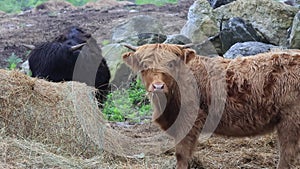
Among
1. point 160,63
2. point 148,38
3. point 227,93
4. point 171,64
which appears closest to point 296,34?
point 148,38

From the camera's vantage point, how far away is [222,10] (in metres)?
9.63

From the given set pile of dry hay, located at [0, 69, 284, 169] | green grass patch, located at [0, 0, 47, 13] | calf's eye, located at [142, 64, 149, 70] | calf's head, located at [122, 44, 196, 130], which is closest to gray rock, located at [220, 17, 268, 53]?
pile of dry hay, located at [0, 69, 284, 169]

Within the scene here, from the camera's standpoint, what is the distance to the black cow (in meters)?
8.42

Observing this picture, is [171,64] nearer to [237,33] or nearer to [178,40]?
[237,33]

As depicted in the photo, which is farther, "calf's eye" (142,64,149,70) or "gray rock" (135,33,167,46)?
"gray rock" (135,33,167,46)

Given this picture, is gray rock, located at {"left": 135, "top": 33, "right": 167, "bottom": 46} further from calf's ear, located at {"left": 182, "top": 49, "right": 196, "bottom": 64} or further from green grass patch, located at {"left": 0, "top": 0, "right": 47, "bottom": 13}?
green grass patch, located at {"left": 0, "top": 0, "right": 47, "bottom": 13}

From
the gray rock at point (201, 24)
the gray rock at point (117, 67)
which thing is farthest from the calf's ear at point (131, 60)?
the gray rock at point (201, 24)

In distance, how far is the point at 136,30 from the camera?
10.6 meters

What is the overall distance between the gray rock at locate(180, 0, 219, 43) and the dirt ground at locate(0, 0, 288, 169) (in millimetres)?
1921

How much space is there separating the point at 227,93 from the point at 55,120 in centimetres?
175

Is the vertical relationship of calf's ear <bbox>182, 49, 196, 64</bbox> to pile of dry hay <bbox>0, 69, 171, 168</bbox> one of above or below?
above

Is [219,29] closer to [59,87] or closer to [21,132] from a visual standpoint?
[59,87]

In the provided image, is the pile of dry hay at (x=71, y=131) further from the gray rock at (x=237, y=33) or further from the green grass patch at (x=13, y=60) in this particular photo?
the green grass patch at (x=13, y=60)

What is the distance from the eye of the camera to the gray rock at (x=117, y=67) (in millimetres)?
9469
